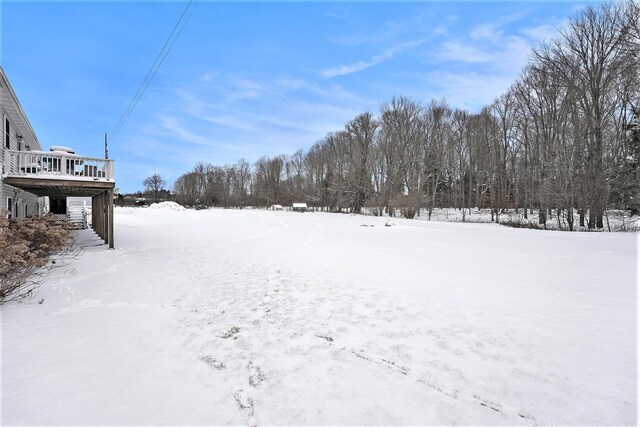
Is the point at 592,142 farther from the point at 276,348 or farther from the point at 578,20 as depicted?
the point at 276,348

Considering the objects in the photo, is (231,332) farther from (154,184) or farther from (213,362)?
(154,184)

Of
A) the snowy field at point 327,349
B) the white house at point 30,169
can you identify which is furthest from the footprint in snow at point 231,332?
the white house at point 30,169

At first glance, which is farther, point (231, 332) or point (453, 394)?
point (231, 332)

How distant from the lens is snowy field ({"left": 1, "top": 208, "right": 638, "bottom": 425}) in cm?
254

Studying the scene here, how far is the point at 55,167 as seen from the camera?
11.2 m

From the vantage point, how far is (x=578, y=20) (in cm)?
2083

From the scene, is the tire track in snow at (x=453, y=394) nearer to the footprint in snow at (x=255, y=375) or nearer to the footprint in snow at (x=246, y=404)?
the footprint in snow at (x=255, y=375)

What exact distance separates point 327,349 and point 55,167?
41.3ft

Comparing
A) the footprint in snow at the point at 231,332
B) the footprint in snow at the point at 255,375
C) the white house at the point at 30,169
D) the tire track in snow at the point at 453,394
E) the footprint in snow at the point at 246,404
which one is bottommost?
the footprint in snow at the point at 246,404

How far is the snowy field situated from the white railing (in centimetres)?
548

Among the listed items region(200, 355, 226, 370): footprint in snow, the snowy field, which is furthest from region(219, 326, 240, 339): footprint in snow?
region(200, 355, 226, 370): footprint in snow

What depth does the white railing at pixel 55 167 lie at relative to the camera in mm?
10172

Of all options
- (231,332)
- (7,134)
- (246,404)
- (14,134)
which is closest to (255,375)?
(246,404)

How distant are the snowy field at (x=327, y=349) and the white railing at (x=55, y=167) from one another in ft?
18.0
